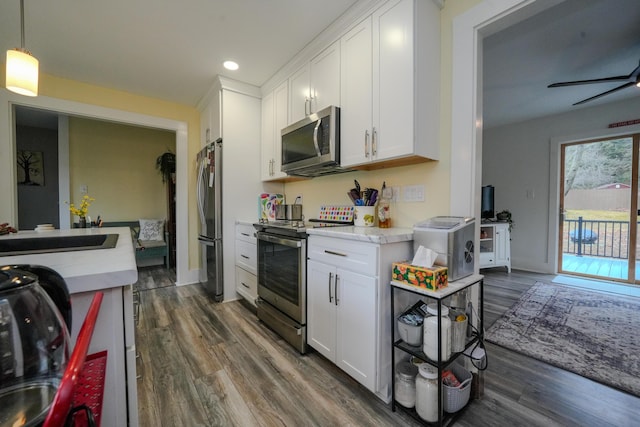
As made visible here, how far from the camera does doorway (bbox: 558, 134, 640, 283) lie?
3.63m

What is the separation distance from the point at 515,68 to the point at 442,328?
3039mm

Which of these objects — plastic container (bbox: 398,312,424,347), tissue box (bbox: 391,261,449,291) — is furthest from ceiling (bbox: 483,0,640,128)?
plastic container (bbox: 398,312,424,347)

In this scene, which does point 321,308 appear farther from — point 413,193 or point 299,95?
point 299,95

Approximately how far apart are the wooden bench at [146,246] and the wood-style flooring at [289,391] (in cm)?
243

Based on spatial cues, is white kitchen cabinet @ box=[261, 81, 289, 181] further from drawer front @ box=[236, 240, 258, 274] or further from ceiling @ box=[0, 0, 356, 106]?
drawer front @ box=[236, 240, 258, 274]

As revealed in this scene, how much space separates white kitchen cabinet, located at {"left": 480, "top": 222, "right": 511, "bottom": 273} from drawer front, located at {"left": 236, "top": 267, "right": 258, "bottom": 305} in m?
3.56

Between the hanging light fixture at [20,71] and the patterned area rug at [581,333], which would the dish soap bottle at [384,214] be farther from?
the hanging light fixture at [20,71]

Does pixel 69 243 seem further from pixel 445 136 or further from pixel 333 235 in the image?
pixel 445 136

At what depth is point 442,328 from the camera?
1.21 metres

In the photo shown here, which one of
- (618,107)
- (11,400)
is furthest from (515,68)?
(11,400)

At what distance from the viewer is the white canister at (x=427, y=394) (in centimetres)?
125

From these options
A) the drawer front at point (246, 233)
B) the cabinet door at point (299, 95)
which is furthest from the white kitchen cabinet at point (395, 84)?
the drawer front at point (246, 233)

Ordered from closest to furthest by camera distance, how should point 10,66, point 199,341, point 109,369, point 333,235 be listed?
1. point 109,369
2. point 10,66
3. point 333,235
4. point 199,341

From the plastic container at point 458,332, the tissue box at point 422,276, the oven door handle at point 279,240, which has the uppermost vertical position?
the oven door handle at point 279,240
